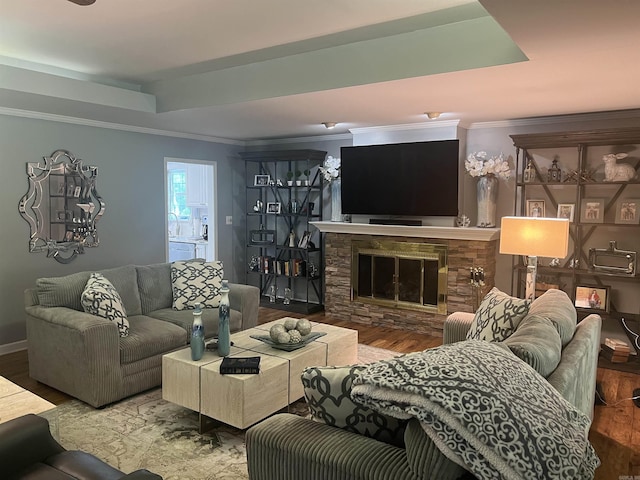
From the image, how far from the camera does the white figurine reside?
171 inches

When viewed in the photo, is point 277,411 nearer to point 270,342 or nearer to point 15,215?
point 270,342

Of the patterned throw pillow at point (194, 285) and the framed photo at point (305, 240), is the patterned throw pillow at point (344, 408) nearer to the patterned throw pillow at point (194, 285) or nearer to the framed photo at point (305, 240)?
the patterned throw pillow at point (194, 285)

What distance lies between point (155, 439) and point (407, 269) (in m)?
3.45

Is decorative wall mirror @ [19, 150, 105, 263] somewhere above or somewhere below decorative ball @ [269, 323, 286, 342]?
above

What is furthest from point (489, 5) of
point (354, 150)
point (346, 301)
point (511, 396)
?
point (346, 301)

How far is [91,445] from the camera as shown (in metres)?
2.87

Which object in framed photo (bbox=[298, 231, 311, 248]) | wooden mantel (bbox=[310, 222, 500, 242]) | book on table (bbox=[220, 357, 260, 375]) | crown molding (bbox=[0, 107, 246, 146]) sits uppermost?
crown molding (bbox=[0, 107, 246, 146])

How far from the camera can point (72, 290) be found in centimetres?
383

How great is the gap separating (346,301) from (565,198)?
268 centimetres

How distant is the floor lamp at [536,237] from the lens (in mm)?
3408

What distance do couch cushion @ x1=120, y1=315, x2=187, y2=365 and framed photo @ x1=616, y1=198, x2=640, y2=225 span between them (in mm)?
3995

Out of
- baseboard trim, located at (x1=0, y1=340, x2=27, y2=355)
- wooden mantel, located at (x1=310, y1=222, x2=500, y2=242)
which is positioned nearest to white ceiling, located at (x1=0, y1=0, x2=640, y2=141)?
wooden mantel, located at (x1=310, y1=222, x2=500, y2=242)

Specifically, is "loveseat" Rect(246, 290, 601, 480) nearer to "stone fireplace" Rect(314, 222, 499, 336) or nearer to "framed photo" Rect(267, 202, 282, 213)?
"stone fireplace" Rect(314, 222, 499, 336)

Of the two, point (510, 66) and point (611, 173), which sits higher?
point (510, 66)
